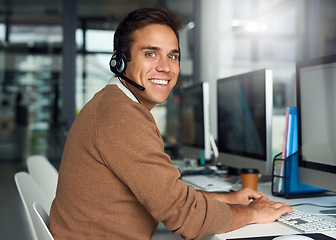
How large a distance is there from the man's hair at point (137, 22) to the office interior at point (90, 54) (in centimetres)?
271

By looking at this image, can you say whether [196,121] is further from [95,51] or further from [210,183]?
[95,51]

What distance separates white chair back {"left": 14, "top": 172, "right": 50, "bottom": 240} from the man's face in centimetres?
50

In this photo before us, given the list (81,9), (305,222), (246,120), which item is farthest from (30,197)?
(81,9)

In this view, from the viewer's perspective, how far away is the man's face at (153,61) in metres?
1.40

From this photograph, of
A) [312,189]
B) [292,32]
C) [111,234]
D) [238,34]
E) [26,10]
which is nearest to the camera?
[111,234]

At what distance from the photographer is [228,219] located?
4.21 ft

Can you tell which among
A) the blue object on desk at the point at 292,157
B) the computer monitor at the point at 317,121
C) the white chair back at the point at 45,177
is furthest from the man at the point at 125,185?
the white chair back at the point at 45,177

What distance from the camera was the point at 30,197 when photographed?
1297mm

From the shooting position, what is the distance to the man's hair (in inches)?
55.4

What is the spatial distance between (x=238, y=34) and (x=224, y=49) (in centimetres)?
59

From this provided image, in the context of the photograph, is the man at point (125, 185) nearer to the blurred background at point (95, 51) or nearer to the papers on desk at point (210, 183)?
the papers on desk at point (210, 183)

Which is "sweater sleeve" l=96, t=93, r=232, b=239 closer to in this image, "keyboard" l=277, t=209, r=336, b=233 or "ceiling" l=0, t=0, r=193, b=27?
"keyboard" l=277, t=209, r=336, b=233

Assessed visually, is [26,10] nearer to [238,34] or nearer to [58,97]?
[58,97]

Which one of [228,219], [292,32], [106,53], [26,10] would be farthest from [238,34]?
[228,219]
